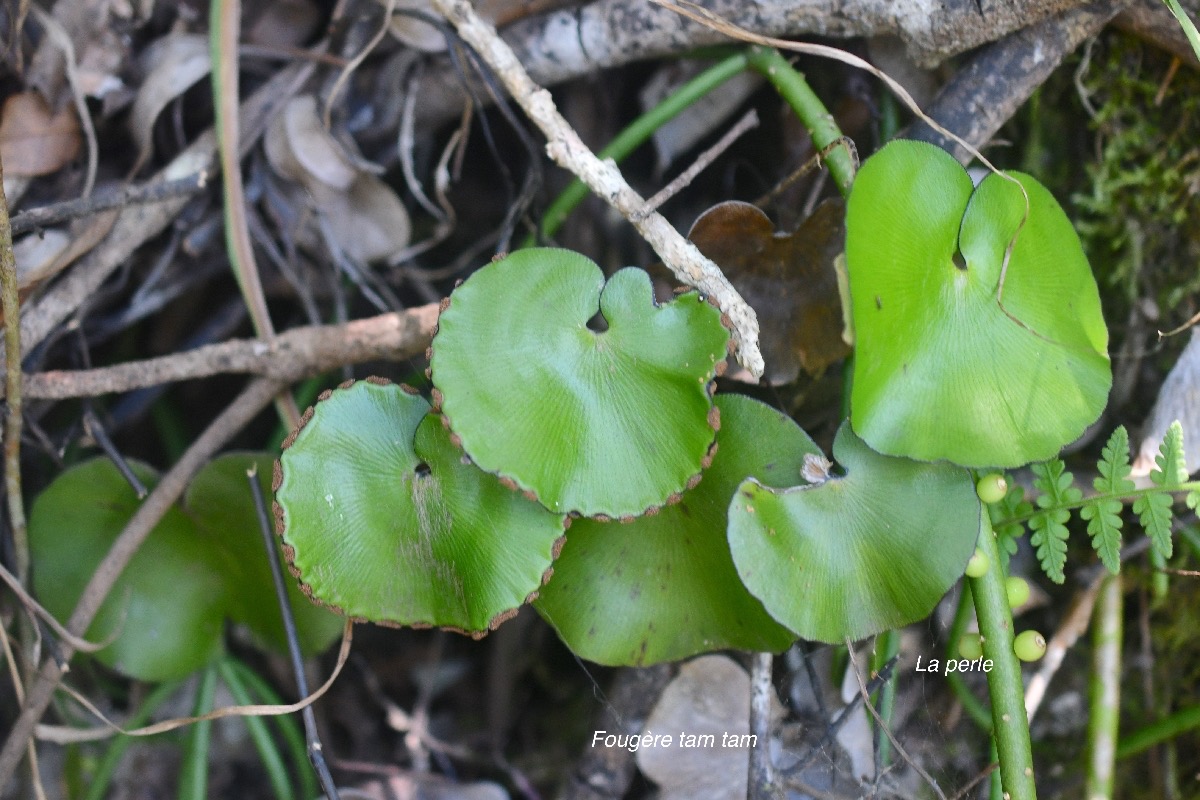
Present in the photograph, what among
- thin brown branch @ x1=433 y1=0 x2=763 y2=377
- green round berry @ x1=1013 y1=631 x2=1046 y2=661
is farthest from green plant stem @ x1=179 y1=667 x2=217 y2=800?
green round berry @ x1=1013 y1=631 x2=1046 y2=661

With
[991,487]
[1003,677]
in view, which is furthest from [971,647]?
[991,487]

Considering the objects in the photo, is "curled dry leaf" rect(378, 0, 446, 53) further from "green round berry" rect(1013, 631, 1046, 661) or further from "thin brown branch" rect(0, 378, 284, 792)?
"green round berry" rect(1013, 631, 1046, 661)

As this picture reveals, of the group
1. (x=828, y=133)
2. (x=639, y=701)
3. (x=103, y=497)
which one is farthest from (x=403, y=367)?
(x=828, y=133)

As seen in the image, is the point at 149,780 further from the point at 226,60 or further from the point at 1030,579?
the point at 1030,579

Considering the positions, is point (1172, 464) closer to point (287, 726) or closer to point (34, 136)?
point (287, 726)

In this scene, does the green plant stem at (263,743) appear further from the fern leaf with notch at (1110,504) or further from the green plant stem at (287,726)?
the fern leaf with notch at (1110,504)
